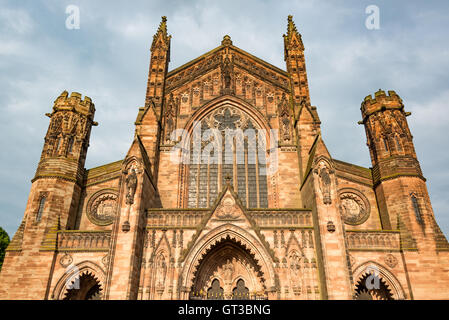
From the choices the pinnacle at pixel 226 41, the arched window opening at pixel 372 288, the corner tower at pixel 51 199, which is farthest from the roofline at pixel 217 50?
the arched window opening at pixel 372 288

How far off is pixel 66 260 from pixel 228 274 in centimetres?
843

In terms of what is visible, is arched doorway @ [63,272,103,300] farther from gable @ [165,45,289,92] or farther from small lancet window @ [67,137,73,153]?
gable @ [165,45,289,92]

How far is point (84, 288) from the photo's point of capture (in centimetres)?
1827

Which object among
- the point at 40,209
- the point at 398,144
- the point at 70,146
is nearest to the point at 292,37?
the point at 398,144

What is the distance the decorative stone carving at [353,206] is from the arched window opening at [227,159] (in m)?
4.69

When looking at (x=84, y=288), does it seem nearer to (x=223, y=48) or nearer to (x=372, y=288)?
(x=372, y=288)

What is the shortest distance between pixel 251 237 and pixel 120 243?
6087 mm

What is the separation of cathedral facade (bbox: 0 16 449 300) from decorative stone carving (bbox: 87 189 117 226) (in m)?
0.07

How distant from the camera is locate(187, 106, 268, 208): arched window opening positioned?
20.9m

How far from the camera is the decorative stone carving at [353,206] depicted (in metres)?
20.2

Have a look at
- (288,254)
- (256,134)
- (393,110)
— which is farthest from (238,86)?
(288,254)

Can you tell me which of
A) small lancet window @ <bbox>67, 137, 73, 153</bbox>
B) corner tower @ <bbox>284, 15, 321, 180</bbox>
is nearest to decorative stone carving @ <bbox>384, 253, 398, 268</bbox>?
corner tower @ <bbox>284, 15, 321, 180</bbox>
